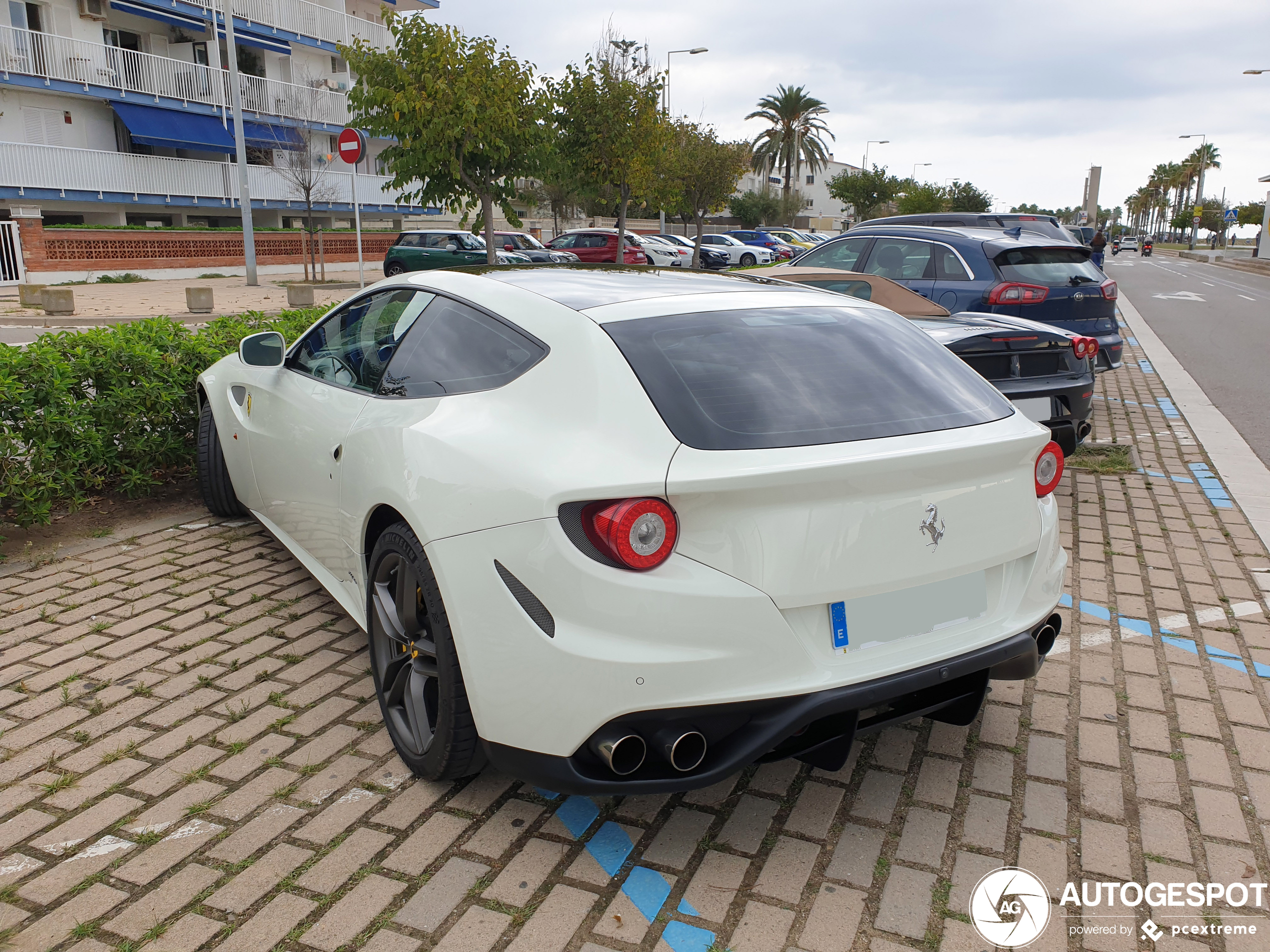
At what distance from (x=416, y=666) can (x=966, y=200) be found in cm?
6274

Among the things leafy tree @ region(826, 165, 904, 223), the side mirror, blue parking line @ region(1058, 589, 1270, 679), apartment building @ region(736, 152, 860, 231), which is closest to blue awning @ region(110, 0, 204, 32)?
the side mirror

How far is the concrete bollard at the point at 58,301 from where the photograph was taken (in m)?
16.8

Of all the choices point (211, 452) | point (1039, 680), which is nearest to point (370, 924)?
point (1039, 680)

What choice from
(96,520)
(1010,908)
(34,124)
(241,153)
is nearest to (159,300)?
(241,153)

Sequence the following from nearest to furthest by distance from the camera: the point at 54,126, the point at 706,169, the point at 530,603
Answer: the point at 530,603 < the point at 54,126 < the point at 706,169

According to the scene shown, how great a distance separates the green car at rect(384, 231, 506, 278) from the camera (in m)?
24.4

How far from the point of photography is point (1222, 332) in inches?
645

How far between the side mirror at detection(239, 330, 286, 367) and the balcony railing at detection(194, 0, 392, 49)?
102 ft

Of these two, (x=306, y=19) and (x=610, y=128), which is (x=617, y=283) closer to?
(x=610, y=128)

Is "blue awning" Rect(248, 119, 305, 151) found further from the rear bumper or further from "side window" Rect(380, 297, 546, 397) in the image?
the rear bumper

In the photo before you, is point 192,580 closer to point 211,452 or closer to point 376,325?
point 211,452

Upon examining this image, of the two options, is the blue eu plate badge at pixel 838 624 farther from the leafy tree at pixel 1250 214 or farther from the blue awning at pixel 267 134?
the leafy tree at pixel 1250 214

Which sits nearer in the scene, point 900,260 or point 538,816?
point 538,816

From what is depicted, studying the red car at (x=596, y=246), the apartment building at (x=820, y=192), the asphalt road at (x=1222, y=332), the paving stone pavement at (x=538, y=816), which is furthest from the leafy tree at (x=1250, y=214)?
the paving stone pavement at (x=538, y=816)
